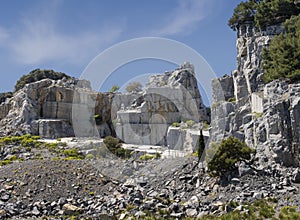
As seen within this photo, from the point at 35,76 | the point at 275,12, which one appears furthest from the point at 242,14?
the point at 35,76

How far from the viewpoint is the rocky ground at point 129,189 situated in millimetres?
22781

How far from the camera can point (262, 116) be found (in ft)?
96.6

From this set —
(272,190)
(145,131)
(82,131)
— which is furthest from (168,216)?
(82,131)

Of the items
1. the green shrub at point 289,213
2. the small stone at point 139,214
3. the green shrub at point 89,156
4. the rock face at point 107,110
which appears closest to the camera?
the green shrub at point 289,213

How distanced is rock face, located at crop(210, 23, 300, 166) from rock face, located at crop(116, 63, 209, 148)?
39.1ft

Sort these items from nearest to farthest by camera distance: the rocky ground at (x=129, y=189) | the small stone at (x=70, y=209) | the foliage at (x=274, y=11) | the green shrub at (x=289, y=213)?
the green shrub at (x=289, y=213), the rocky ground at (x=129, y=189), the small stone at (x=70, y=209), the foliage at (x=274, y=11)

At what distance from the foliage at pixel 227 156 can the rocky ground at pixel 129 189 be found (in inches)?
35.4

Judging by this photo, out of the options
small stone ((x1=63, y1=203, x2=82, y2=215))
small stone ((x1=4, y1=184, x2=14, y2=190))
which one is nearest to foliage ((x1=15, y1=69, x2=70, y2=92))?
small stone ((x1=4, y1=184, x2=14, y2=190))

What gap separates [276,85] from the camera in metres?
30.2

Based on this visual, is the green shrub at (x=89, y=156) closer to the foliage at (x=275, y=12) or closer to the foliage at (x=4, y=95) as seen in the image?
the foliage at (x=275, y=12)

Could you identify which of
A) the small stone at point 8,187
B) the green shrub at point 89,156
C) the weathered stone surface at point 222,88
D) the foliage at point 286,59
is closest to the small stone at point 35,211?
the small stone at point 8,187

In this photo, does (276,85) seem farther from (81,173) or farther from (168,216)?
(81,173)

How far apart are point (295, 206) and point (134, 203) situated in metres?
Answer: 10.5

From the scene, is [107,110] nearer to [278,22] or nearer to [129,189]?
[278,22]
